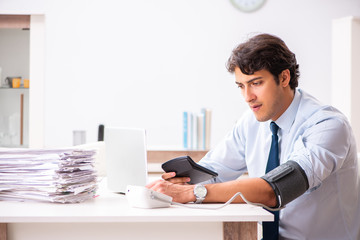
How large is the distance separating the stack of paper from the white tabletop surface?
0.06 metres

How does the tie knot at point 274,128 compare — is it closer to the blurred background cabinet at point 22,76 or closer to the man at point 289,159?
the man at point 289,159

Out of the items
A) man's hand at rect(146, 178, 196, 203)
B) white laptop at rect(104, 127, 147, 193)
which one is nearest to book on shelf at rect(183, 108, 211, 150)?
white laptop at rect(104, 127, 147, 193)

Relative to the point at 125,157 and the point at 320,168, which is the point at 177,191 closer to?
the point at 125,157

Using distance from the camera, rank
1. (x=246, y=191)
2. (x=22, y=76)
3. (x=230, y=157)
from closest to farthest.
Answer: (x=246, y=191), (x=230, y=157), (x=22, y=76)

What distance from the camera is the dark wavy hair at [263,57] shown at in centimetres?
176

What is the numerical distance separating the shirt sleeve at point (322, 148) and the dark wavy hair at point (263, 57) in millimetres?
273

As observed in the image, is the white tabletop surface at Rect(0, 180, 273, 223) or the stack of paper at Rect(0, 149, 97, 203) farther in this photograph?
the stack of paper at Rect(0, 149, 97, 203)

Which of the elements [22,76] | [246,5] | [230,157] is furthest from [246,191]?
[246,5]

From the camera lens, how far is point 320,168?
151 cm

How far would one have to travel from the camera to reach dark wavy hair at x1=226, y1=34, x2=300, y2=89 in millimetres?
1760

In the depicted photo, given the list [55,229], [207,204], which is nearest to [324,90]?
[207,204]

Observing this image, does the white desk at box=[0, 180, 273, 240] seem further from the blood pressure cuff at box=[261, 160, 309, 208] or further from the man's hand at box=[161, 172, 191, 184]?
the man's hand at box=[161, 172, 191, 184]

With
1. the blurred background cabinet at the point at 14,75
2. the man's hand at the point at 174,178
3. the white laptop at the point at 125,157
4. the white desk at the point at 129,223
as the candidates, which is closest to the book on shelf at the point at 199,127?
the blurred background cabinet at the point at 14,75

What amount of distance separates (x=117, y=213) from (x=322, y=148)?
2.29 ft
